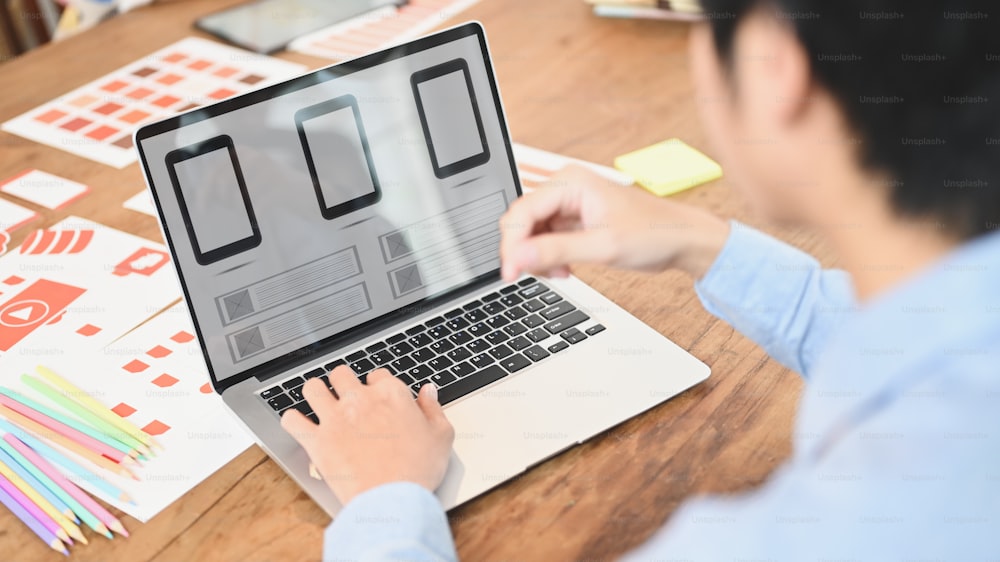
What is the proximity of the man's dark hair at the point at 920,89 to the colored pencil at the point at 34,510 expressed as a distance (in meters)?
0.64

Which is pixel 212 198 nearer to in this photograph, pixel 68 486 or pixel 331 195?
pixel 331 195

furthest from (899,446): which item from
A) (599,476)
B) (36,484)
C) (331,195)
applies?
(36,484)

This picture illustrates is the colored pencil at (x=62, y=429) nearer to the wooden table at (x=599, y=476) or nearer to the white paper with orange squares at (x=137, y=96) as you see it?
the wooden table at (x=599, y=476)

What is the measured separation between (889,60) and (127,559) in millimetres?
641

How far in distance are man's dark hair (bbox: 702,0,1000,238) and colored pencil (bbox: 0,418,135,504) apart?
62 centimetres

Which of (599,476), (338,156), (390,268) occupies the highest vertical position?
(338,156)

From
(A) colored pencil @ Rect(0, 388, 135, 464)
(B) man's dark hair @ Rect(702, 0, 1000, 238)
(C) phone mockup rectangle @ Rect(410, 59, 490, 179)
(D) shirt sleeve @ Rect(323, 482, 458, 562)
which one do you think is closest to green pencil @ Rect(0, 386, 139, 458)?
(A) colored pencil @ Rect(0, 388, 135, 464)

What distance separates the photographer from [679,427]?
0.82m

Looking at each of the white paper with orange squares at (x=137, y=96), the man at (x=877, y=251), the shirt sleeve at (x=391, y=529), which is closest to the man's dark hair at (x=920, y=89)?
the man at (x=877, y=251)

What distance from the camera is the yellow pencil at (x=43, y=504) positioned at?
2.51 ft

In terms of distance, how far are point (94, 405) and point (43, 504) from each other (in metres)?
0.12

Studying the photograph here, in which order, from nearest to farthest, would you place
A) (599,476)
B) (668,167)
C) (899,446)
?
(899,446), (599,476), (668,167)

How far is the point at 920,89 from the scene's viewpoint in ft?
1.66

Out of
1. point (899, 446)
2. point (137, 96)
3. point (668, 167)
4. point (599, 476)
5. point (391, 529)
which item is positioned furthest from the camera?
point (137, 96)
